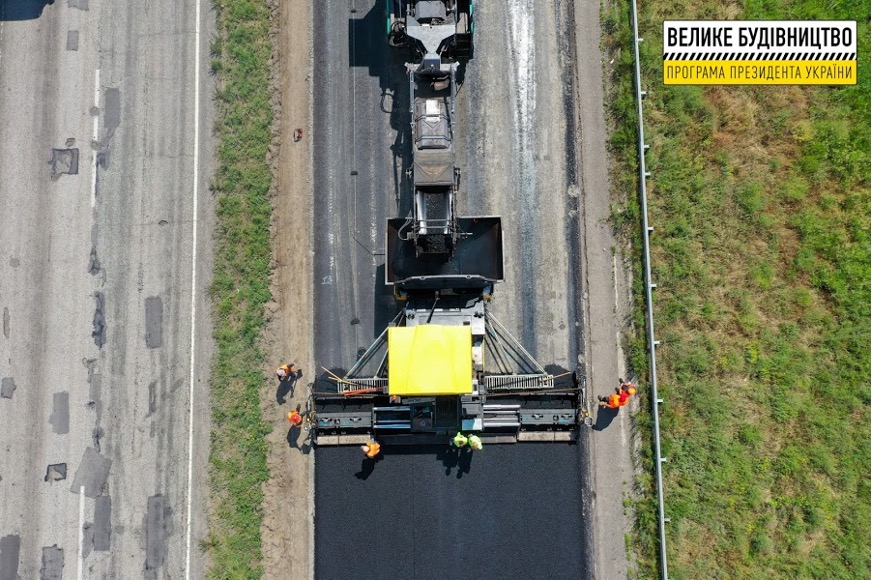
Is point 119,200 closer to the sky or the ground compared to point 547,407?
closer to the sky

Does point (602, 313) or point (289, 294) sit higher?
point (289, 294)

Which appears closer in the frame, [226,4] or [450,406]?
[450,406]

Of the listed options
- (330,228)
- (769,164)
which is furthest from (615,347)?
(330,228)

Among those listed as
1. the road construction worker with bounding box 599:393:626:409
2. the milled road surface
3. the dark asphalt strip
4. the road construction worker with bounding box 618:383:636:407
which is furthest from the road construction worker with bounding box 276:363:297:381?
the road construction worker with bounding box 618:383:636:407

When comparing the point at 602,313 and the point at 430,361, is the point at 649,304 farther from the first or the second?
the point at 430,361

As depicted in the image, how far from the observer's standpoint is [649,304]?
49.4 feet

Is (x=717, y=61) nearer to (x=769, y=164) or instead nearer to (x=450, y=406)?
(x=769, y=164)

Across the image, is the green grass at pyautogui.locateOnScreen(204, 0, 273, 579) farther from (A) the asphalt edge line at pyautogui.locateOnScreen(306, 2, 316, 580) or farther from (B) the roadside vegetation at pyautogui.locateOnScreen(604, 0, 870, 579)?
(B) the roadside vegetation at pyautogui.locateOnScreen(604, 0, 870, 579)

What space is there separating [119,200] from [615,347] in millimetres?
13865

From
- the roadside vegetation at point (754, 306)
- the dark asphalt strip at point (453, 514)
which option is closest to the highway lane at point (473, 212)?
the dark asphalt strip at point (453, 514)

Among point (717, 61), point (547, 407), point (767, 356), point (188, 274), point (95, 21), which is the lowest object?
point (547, 407)

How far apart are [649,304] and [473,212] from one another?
17.2 feet

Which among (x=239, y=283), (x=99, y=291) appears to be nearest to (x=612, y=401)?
(x=239, y=283)

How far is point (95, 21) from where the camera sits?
628 inches
